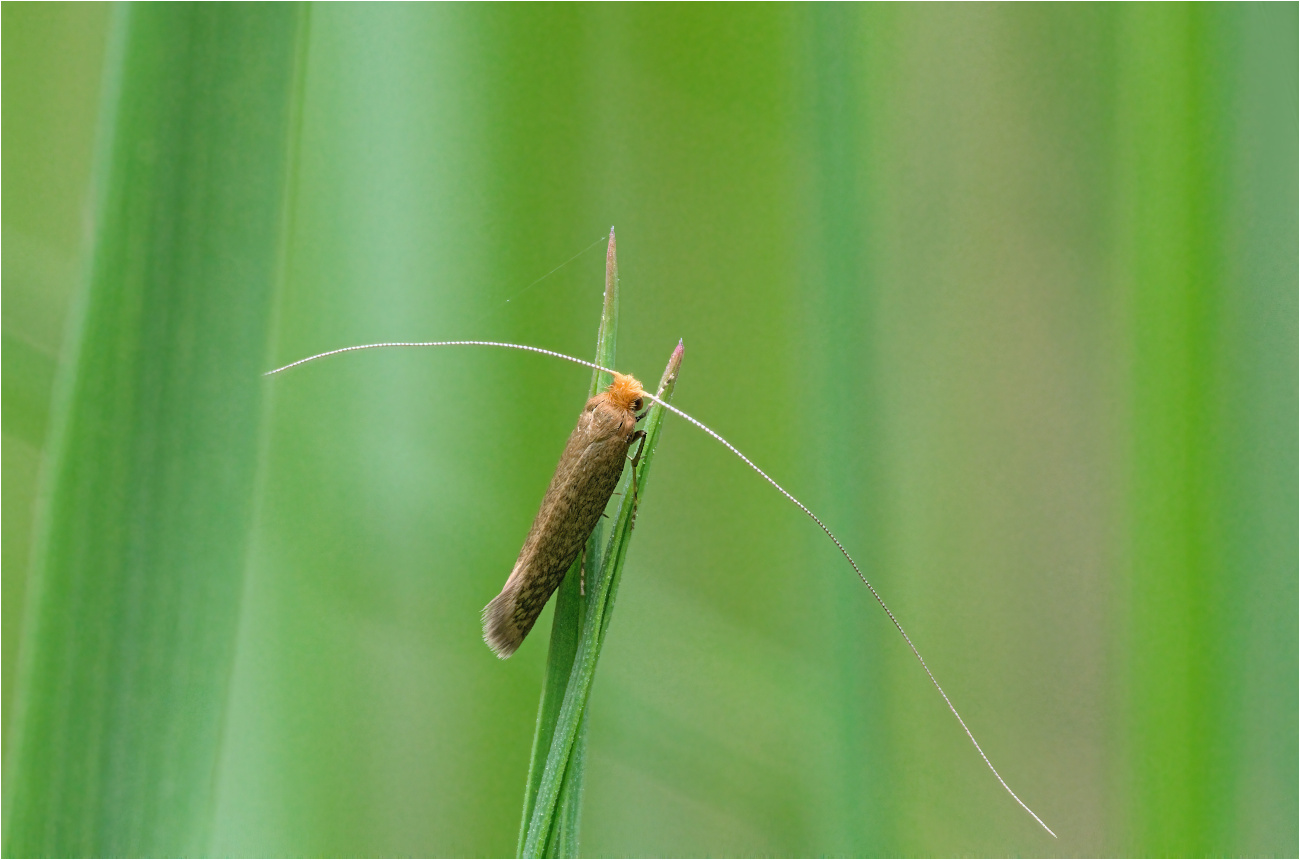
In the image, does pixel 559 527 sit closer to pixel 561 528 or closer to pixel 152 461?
pixel 561 528

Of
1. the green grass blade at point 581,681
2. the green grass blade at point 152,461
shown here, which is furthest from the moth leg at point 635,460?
the green grass blade at point 152,461

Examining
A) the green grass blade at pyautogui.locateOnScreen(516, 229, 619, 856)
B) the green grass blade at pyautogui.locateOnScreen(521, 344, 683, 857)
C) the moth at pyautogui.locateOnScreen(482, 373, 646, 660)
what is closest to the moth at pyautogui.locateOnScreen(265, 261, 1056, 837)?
the moth at pyautogui.locateOnScreen(482, 373, 646, 660)

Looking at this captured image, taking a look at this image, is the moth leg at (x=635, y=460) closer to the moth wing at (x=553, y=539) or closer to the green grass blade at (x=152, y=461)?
the moth wing at (x=553, y=539)

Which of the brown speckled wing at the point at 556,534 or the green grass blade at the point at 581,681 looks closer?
the green grass blade at the point at 581,681

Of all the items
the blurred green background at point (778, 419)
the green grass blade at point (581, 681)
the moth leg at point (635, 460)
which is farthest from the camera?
the blurred green background at point (778, 419)

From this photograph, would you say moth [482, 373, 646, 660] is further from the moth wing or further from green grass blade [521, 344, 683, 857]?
green grass blade [521, 344, 683, 857]

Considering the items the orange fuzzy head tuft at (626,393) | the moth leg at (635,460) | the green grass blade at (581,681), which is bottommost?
the green grass blade at (581,681)

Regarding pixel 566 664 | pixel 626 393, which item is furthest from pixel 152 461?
pixel 626 393
